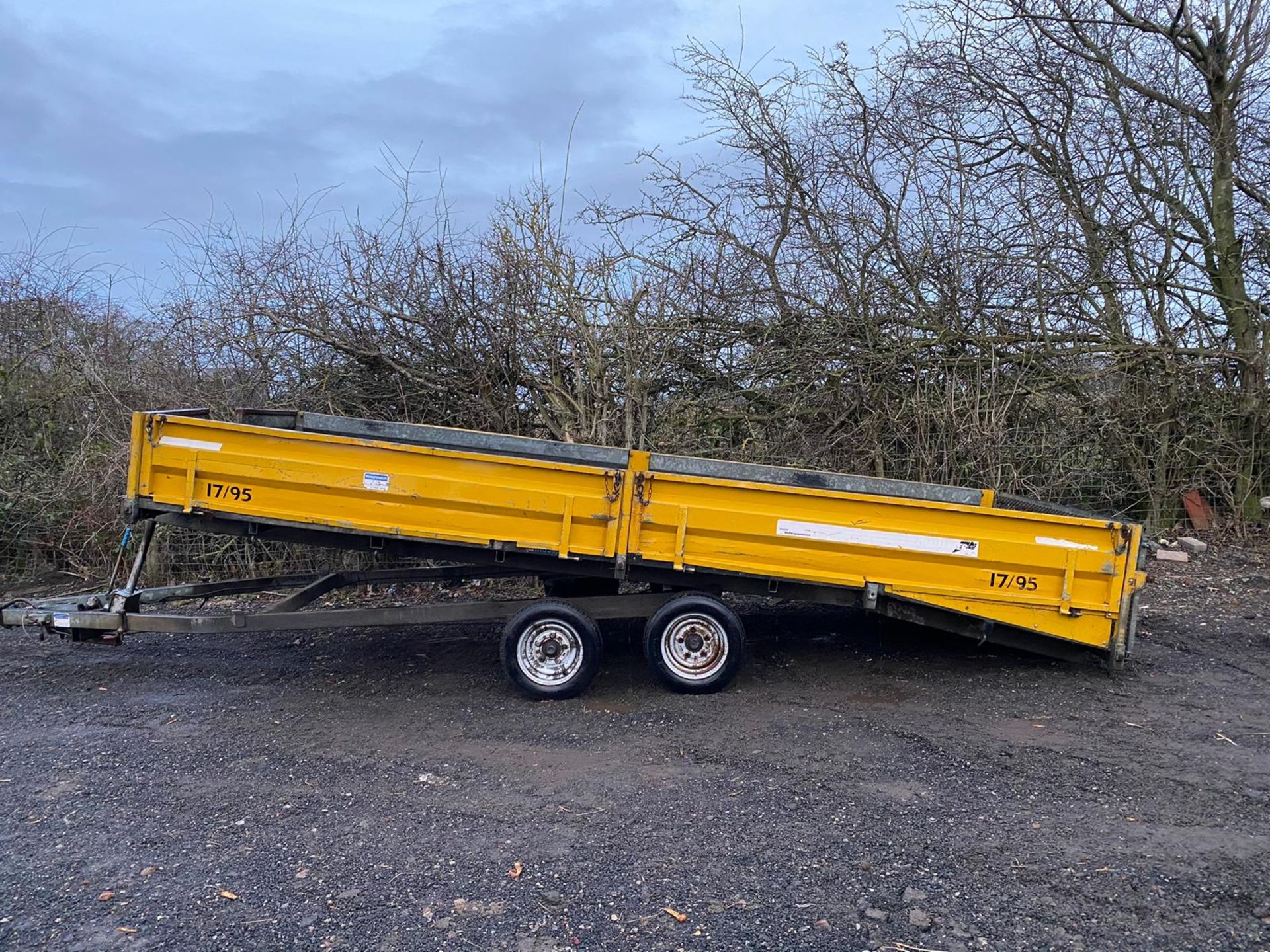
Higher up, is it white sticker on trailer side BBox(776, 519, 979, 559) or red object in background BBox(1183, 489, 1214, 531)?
red object in background BBox(1183, 489, 1214, 531)

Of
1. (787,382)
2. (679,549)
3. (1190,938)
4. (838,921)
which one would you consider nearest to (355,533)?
(679,549)

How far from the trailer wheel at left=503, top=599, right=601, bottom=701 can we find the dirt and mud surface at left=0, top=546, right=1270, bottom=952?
0.12m

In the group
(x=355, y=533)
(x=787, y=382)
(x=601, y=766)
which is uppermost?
(x=787, y=382)

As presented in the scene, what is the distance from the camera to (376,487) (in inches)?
199

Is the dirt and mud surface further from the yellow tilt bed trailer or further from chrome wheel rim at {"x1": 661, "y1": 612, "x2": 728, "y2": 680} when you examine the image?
the yellow tilt bed trailer

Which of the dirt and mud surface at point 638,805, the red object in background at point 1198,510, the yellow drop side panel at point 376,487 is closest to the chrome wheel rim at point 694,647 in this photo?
the dirt and mud surface at point 638,805

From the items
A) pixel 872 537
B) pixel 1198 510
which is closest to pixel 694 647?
pixel 872 537

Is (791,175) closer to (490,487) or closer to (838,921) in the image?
(490,487)

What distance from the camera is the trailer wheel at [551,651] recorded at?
5195 mm

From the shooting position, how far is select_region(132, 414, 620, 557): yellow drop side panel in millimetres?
5016

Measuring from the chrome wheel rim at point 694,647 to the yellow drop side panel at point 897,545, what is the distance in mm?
377

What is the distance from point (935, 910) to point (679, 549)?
249cm

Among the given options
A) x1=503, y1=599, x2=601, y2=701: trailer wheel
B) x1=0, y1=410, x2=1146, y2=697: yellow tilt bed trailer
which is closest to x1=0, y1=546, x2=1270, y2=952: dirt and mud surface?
x1=503, y1=599, x2=601, y2=701: trailer wheel

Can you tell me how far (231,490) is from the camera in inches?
198
